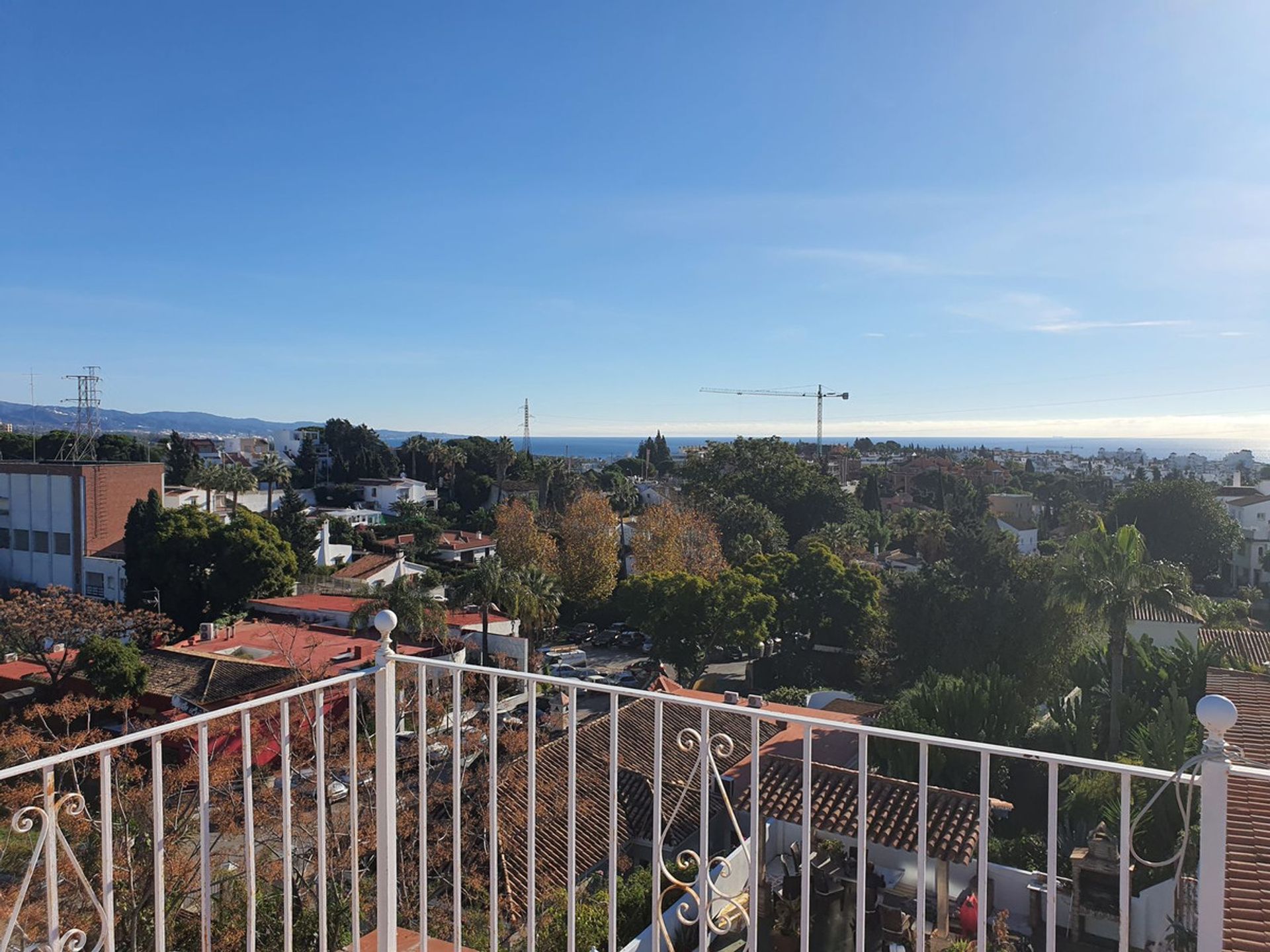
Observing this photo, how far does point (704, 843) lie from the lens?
1.85 m

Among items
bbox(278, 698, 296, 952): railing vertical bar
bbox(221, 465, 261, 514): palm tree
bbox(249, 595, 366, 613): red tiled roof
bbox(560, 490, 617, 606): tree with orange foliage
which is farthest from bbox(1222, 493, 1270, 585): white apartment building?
bbox(278, 698, 296, 952): railing vertical bar

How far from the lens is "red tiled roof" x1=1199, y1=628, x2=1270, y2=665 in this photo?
574 inches

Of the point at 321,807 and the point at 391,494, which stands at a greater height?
the point at 321,807

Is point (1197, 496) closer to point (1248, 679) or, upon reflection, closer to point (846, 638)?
point (846, 638)

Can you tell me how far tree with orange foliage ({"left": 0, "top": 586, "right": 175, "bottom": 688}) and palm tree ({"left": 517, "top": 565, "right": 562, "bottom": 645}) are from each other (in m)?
7.70

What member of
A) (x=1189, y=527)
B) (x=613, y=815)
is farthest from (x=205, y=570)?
(x=1189, y=527)

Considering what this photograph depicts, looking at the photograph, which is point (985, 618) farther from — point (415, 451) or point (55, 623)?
point (415, 451)

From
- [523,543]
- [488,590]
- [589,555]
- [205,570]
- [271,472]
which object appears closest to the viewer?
[488,590]

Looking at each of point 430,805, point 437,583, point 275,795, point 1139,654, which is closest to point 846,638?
point 1139,654

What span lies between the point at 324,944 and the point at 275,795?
5.73 metres

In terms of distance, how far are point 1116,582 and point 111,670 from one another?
1644 centimetres

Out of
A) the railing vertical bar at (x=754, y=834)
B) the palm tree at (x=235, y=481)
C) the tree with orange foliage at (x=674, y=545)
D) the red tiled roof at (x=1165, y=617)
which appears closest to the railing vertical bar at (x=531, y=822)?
the railing vertical bar at (x=754, y=834)

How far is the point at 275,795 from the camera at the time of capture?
7.35 meters

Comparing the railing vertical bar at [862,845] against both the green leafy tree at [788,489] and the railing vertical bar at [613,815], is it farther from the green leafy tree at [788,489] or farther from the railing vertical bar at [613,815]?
the green leafy tree at [788,489]
